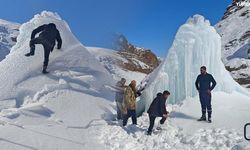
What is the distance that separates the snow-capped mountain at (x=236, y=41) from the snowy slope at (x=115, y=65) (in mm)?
13026

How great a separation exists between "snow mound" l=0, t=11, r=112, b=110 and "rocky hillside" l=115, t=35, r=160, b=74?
55.1 ft

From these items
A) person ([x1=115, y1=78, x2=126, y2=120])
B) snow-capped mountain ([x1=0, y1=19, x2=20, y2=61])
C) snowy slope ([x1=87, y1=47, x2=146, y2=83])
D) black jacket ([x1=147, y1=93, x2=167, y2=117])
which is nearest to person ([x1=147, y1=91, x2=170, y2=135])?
black jacket ([x1=147, y1=93, x2=167, y2=117])

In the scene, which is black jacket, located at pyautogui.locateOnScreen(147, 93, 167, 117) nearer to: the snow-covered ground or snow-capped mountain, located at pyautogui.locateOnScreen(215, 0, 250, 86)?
the snow-covered ground

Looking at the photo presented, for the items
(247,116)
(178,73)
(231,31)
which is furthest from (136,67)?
(231,31)

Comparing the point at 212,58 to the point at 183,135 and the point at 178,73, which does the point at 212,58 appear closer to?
the point at 178,73

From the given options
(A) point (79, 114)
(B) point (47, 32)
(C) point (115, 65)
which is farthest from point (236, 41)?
(A) point (79, 114)

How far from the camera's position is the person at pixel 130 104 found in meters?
12.2

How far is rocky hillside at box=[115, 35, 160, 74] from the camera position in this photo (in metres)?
42.0

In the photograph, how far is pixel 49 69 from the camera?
53.6 ft

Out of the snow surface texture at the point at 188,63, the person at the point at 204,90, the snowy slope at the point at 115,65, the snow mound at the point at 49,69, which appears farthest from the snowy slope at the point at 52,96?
the snowy slope at the point at 115,65

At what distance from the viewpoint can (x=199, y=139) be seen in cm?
984

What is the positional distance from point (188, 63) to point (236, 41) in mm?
59689

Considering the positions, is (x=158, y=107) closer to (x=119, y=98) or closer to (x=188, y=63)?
(x=119, y=98)

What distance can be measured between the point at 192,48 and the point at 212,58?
0.81m
